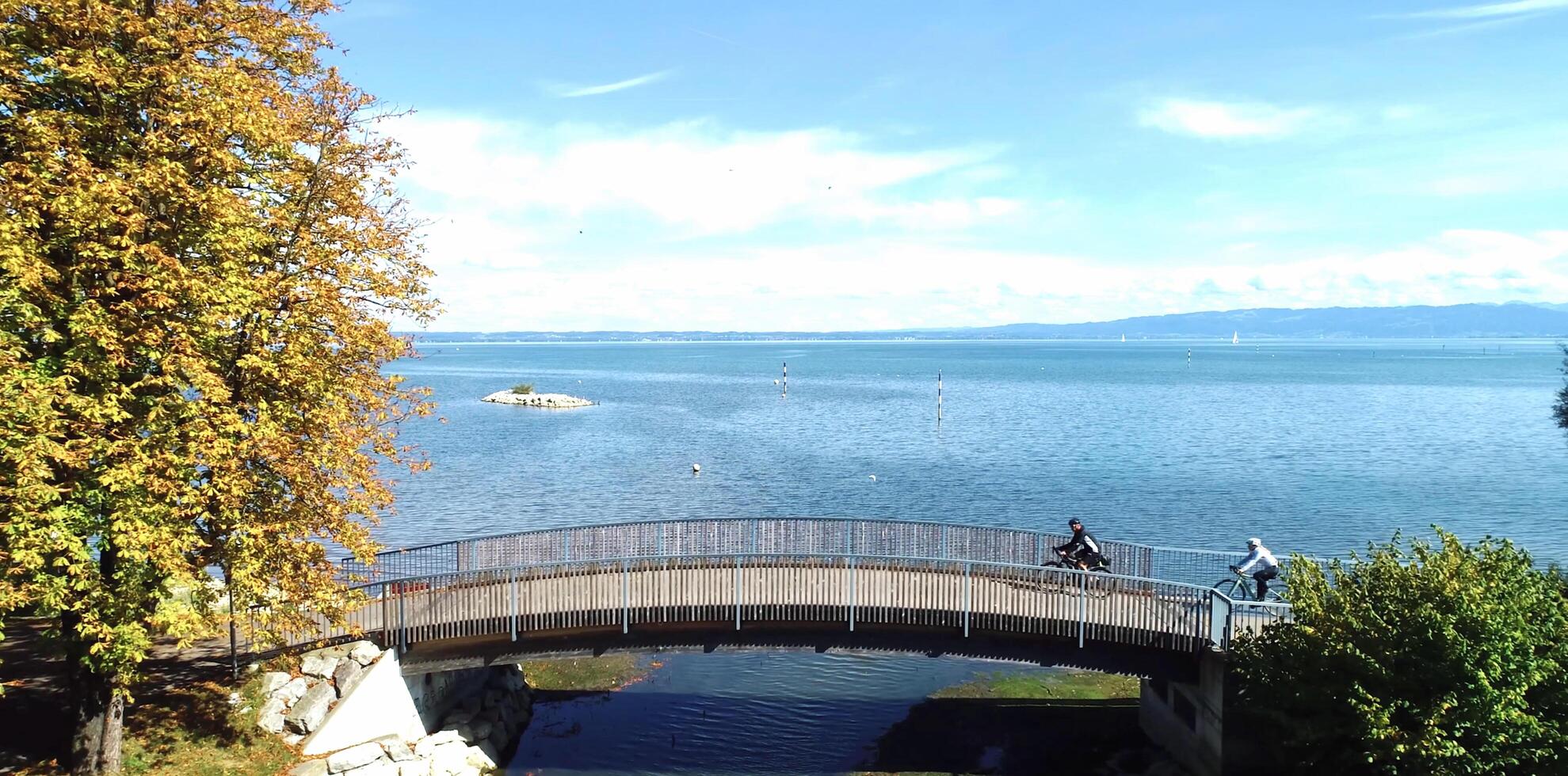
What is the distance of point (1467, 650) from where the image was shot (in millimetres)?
15891

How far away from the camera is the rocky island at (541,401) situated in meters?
123

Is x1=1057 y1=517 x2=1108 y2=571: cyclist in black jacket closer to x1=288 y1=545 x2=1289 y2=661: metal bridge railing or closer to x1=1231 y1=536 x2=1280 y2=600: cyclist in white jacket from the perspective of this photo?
x1=288 y1=545 x2=1289 y2=661: metal bridge railing

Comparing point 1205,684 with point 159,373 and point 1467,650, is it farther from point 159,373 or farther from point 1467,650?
point 159,373

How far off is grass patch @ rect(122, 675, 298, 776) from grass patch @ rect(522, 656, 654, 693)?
32.2ft

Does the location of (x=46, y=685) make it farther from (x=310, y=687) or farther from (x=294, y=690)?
(x=310, y=687)

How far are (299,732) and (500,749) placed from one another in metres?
5.76

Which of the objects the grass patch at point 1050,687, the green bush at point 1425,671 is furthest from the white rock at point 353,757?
the green bush at point 1425,671

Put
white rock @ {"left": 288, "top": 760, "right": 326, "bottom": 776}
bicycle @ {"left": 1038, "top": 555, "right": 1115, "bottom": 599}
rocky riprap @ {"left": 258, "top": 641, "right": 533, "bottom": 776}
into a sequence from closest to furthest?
white rock @ {"left": 288, "top": 760, "right": 326, "bottom": 776} → rocky riprap @ {"left": 258, "top": 641, "right": 533, "bottom": 776} → bicycle @ {"left": 1038, "top": 555, "right": 1115, "bottom": 599}

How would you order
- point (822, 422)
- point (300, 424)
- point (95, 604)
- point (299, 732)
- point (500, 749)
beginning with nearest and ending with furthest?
point (95, 604) → point (300, 424) → point (299, 732) → point (500, 749) → point (822, 422)

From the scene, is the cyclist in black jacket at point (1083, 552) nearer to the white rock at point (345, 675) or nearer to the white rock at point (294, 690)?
the white rock at point (345, 675)

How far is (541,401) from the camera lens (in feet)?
408

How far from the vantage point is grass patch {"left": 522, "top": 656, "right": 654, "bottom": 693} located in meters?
29.3

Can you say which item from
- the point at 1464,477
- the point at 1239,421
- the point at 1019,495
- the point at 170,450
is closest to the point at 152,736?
the point at 170,450

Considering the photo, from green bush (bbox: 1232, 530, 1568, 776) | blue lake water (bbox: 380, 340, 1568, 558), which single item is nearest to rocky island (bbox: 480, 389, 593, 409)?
blue lake water (bbox: 380, 340, 1568, 558)
